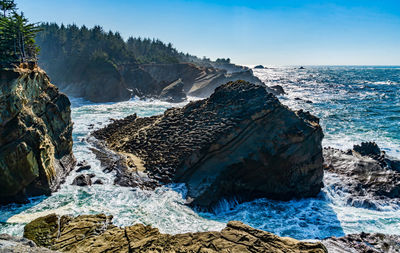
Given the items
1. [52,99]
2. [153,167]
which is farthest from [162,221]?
[52,99]

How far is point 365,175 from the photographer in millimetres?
19812

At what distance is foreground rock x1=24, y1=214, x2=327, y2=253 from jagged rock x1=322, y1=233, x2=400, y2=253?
4.37 m

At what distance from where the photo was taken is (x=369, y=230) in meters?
14.0

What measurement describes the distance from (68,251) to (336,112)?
47.8 metres

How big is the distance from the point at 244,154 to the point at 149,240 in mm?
9897

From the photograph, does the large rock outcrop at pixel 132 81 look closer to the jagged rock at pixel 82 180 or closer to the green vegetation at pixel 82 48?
the green vegetation at pixel 82 48

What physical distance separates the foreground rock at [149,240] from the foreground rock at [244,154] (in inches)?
239

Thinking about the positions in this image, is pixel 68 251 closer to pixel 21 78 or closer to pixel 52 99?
pixel 21 78

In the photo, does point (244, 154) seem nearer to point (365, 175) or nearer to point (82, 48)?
point (365, 175)

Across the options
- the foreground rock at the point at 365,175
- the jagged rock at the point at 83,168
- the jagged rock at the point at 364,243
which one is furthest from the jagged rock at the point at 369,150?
the jagged rock at the point at 83,168

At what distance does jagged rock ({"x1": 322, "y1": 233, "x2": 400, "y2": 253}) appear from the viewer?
470 inches

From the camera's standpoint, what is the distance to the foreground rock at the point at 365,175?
17.2 m

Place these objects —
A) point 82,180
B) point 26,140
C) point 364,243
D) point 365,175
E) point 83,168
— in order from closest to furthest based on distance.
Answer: point 364,243 < point 26,140 < point 82,180 < point 365,175 < point 83,168

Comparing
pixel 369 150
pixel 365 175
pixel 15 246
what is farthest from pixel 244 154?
pixel 369 150
